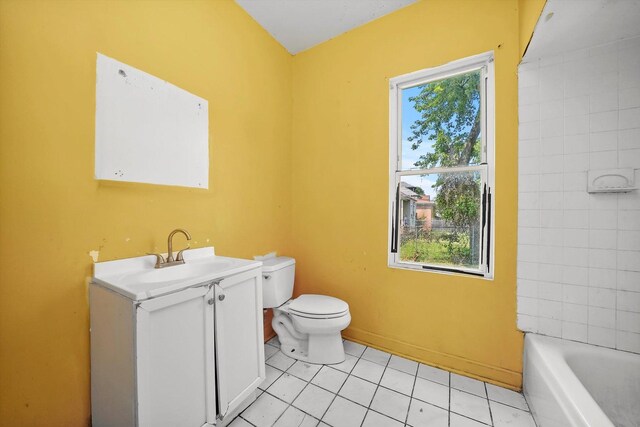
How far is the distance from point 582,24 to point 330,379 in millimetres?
2346

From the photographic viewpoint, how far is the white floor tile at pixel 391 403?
1.32 meters

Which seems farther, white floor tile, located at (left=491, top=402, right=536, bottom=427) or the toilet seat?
the toilet seat

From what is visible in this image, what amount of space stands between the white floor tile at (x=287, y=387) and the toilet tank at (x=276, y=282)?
48cm

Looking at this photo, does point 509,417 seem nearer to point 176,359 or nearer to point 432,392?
point 432,392

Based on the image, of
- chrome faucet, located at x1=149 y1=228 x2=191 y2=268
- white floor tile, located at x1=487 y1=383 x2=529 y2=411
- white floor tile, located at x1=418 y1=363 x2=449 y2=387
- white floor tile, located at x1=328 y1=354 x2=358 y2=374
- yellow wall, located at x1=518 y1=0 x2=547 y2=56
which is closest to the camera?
yellow wall, located at x1=518 y1=0 x2=547 y2=56

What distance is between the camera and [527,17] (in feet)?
4.35

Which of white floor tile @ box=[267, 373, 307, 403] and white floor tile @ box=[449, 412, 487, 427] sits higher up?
white floor tile @ box=[267, 373, 307, 403]

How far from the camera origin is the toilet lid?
170 cm

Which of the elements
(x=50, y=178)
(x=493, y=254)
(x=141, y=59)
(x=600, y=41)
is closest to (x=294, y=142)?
(x=141, y=59)

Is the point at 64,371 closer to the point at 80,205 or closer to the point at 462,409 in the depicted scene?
the point at 80,205

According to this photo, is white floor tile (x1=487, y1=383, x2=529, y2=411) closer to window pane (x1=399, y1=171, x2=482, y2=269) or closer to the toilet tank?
window pane (x1=399, y1=171, x2=482, y2=269)

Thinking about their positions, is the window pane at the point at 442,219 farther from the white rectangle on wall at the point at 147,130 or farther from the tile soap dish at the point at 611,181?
the white rectangle on wall at the point at 147,130

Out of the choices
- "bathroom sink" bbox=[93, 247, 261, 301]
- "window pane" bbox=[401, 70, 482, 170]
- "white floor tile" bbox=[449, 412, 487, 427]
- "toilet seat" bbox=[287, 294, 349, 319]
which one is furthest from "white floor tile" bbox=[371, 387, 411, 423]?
"window pane" bbox=[401, 70, 482, 170]

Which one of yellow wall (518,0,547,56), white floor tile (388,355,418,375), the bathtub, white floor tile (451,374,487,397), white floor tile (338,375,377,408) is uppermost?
yellow wall (518,0,547,56)
